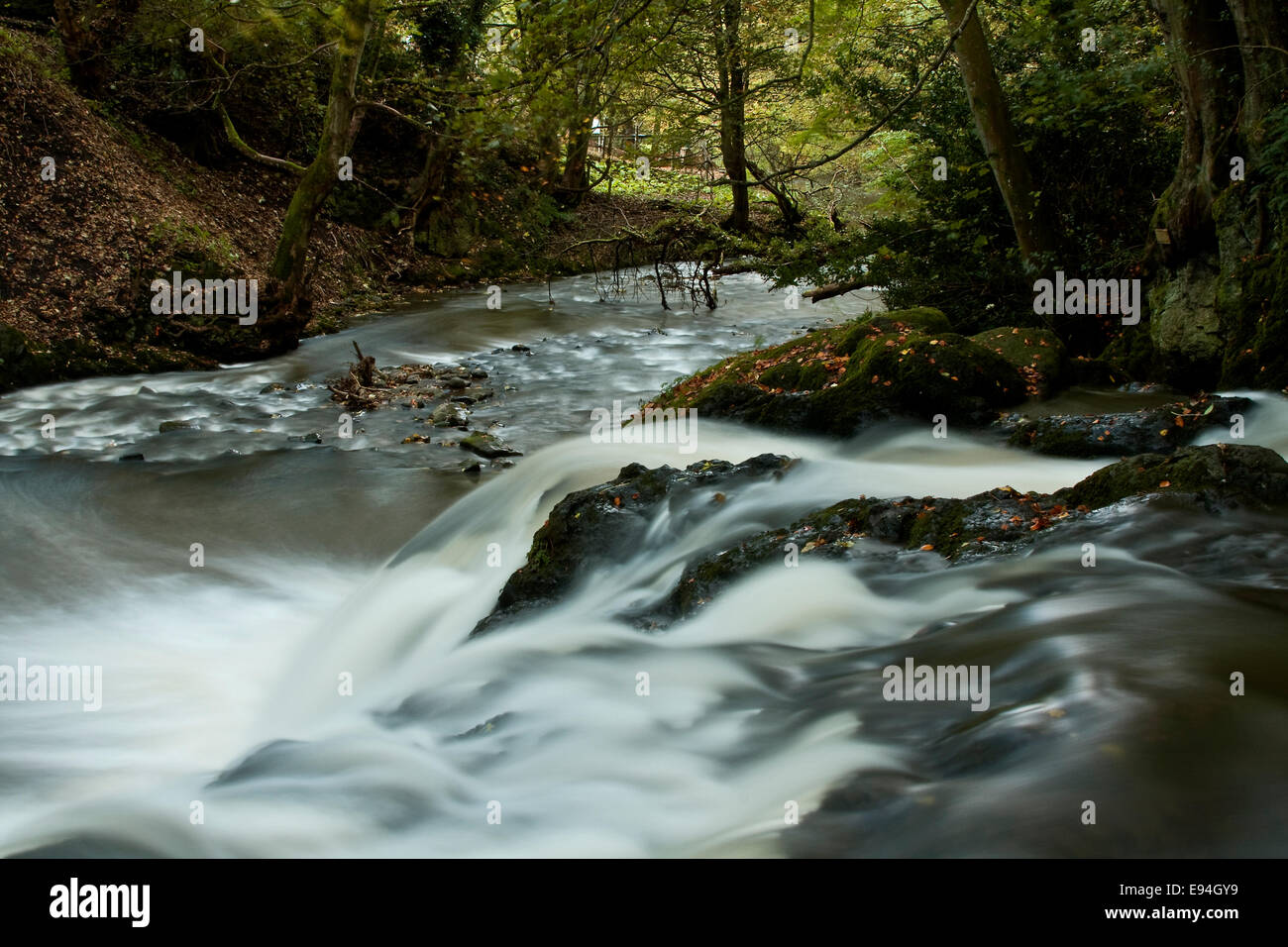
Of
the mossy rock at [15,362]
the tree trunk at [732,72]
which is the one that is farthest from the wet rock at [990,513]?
the tree trunk at [732,72]

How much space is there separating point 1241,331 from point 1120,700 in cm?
616

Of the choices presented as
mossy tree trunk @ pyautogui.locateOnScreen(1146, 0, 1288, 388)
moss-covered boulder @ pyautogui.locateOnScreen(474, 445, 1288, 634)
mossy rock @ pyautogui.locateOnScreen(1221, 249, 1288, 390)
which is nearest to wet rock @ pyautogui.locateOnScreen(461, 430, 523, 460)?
moss-covered boulder @ pyautogui.locateOnScreen(474, 445, 1288, 634)

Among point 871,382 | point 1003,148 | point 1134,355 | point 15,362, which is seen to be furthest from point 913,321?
point 15,362

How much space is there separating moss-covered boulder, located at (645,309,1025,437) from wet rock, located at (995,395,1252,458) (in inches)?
34.7

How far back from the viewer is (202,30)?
1490 centimetres

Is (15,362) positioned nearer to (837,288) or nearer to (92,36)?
(92,36)

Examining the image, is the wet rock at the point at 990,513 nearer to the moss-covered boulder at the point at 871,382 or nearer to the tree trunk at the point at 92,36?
the moss-covered boulder at the point at 871,382

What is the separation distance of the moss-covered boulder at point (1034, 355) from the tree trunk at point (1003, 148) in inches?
63.9

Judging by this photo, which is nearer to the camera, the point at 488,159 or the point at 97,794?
the point at 97,794

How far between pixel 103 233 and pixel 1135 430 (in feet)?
40.3

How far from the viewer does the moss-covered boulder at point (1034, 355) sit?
8.57 metres
